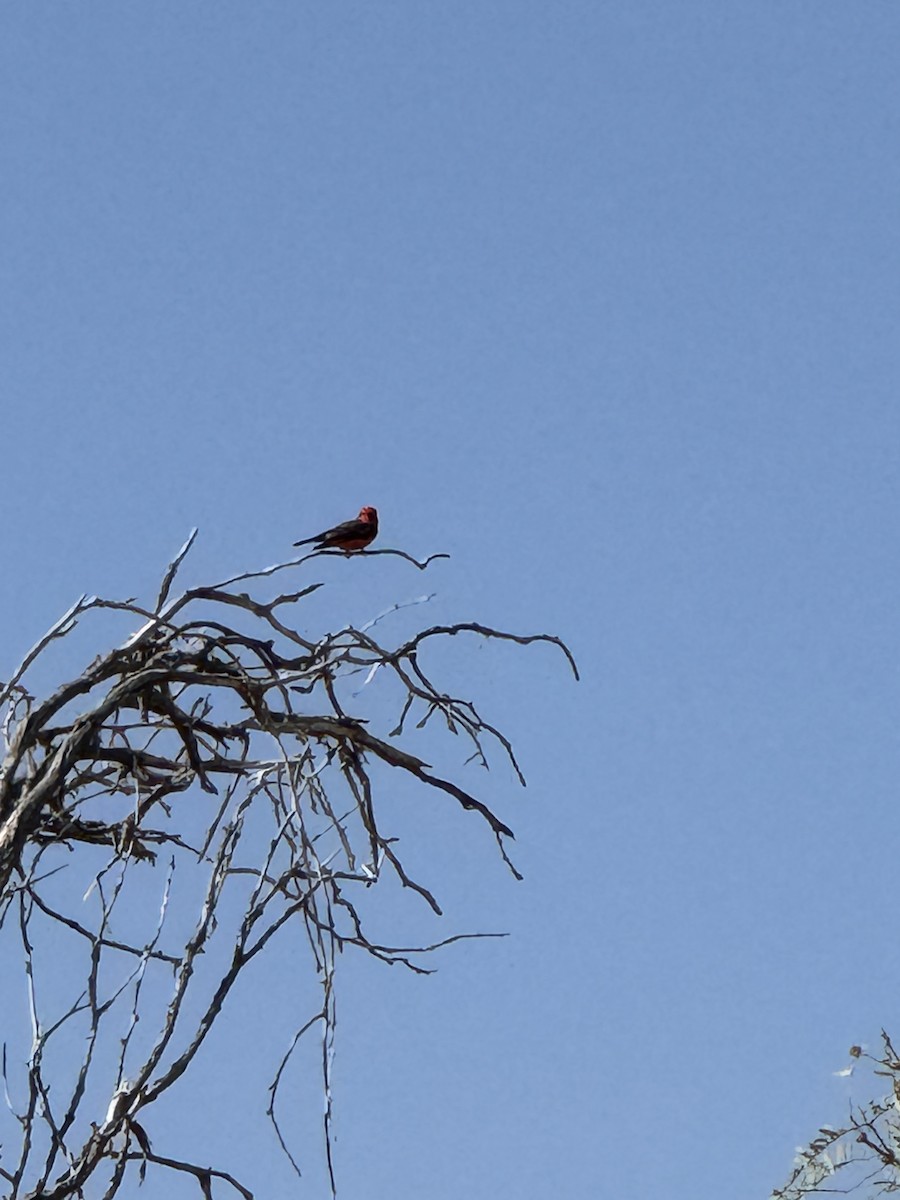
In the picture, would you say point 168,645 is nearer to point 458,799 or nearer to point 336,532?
point 458,799

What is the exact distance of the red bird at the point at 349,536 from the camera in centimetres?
768

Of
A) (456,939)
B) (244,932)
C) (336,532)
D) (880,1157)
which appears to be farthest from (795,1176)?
(244,932)

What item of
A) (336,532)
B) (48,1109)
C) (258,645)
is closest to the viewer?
(48,1109)

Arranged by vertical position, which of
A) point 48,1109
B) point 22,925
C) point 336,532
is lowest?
point 48,1109

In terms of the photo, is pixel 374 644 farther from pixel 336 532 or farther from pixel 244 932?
pixel 336 532

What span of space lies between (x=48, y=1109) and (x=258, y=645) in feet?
3.58

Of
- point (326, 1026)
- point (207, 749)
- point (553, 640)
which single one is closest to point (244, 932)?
point (326, 1026)

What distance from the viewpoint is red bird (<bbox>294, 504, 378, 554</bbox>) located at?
303 inches

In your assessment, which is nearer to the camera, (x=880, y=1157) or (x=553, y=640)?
(x=553, y=640)

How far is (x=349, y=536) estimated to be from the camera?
7926 millimetres

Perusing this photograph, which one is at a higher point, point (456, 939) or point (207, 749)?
point (207, 749)

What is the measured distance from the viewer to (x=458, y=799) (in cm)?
503

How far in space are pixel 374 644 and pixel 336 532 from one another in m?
2.79

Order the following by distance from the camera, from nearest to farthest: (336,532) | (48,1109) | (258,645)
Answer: (48,1109) → (258,645) → (336,532)
